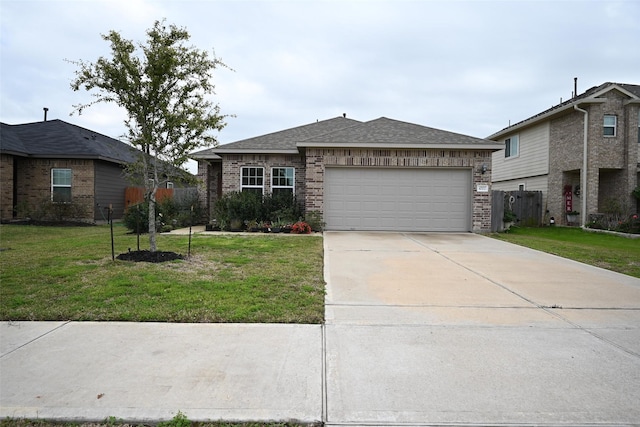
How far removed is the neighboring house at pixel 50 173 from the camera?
1672 cm

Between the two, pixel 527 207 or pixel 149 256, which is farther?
pixel 527 207

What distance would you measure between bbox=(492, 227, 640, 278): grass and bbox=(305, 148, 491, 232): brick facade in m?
2.05

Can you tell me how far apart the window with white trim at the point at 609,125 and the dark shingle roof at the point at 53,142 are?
21.0 m

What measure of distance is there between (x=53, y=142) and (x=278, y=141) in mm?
11023

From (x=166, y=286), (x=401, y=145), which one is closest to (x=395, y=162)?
(x=401, y=145)

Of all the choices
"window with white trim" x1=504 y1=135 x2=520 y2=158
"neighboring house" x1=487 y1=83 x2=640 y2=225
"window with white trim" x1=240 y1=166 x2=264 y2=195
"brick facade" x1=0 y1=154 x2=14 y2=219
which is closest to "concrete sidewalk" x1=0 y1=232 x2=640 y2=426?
"window with white trim" x1=240 y1=166 x2=264 y2=195

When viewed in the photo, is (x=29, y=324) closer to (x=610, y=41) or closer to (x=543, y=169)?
(x=610, y=41)

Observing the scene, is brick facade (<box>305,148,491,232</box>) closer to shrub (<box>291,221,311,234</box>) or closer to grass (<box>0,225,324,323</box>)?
shrub (<box>291,221,311,234</box>)

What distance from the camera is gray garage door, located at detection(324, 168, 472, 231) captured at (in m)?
14.1

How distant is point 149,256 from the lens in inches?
305

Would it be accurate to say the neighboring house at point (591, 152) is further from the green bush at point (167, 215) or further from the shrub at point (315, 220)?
the green bush at point (167, 215)

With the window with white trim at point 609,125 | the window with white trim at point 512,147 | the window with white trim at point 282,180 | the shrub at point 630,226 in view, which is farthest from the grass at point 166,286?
the window with white trim at point 512,147

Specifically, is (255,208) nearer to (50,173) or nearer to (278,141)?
(278,141)

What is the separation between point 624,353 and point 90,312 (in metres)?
5.66
